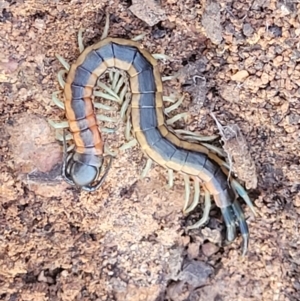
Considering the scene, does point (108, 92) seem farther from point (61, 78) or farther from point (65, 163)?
point (65, 163)

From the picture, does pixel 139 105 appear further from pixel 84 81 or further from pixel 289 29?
pixel 289 29

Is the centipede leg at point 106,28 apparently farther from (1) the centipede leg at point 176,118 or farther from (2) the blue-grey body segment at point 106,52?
(1) the centipede leg at point 176,118

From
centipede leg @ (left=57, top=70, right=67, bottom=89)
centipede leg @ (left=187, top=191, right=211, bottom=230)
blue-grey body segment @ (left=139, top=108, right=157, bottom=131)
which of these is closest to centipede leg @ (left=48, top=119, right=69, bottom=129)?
centipede leg @ (left=57, top=70, right=67, bottom=89)

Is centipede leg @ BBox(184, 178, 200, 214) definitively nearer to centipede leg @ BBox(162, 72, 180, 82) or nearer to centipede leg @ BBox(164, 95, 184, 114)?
centipede leg @ BBox(164, 95, 184, 114)

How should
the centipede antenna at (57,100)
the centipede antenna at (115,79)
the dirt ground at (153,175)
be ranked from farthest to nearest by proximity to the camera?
the centipede antenna at (115,79), the centipede antenna at (57,100), the dirt ground at (153,175)

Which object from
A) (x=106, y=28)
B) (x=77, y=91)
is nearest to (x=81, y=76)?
(x=77, y=91)

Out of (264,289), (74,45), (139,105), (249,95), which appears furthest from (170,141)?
(264,289)

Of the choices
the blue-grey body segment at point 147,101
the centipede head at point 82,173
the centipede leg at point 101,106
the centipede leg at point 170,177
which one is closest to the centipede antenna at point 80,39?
the centipede leg at point 101,106
